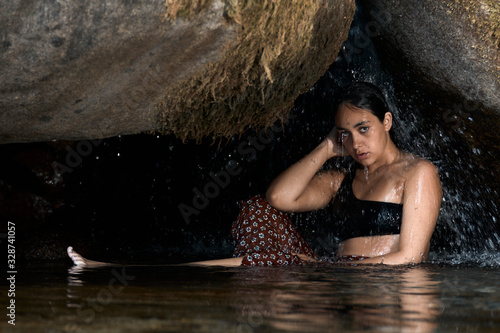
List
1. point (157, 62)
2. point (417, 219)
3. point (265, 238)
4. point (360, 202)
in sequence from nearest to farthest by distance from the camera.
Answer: point (157, 62) → point (417, 219) → point (265, 238) → point (360, 202)

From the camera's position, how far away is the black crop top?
432cm

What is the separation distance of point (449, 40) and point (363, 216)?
1.36 metres

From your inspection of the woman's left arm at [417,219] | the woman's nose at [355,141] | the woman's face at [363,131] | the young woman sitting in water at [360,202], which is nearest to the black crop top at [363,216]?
the young woman sitting in water at [360,202]

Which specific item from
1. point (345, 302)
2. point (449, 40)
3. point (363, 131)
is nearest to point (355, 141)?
point (363, 131)

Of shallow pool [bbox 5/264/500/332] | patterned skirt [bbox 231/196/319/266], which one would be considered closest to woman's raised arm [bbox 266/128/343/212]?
patterned skirt [bbox 231/196/319/266]

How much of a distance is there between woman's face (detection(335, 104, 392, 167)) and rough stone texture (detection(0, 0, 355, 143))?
418mm

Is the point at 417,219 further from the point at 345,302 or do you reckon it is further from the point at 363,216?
the point at 345,302

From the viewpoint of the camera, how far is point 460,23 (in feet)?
13.3

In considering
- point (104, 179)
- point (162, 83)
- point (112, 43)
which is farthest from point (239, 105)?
point (104, 179)

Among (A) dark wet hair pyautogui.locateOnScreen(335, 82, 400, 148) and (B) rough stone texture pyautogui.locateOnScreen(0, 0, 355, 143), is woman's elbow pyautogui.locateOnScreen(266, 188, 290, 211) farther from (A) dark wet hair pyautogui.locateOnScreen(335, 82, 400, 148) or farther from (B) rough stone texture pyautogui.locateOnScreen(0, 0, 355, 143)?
(A) dark wet hair pyautogui.locateOnScreen(335, 82, 400, 148)

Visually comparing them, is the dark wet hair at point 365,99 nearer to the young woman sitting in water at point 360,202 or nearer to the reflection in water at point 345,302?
the young woman sitting in water at point 360,202

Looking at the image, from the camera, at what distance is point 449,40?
13.7 ft

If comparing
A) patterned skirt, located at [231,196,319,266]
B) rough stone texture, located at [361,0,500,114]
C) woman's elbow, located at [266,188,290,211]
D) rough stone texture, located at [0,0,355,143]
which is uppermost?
rough stone texture, located at [361,0,500,114]

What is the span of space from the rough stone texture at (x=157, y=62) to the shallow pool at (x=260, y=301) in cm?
→ 95
